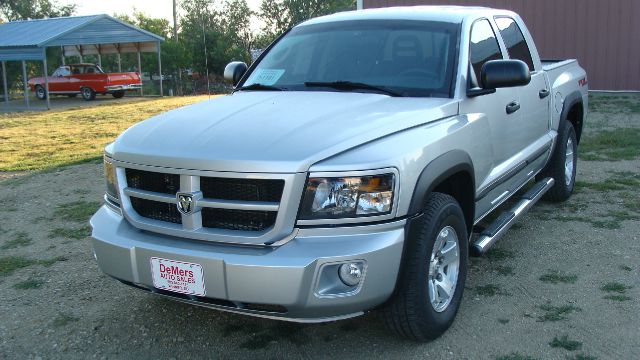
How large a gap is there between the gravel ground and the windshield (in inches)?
54.5

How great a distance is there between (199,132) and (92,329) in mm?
1395

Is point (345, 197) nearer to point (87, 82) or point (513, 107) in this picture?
point (513, 107)

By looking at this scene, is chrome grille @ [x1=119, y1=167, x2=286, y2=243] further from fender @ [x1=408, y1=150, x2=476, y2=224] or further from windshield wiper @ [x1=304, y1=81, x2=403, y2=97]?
windshield wiper @ [x1=304, y1=81, x2=403, y2=97]

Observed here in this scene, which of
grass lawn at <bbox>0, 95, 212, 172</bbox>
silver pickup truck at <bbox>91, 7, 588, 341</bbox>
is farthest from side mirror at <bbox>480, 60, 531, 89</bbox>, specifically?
grass lawn at <bbox>0, 95, 212, 172</bbox>

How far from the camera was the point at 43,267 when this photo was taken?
476 cm

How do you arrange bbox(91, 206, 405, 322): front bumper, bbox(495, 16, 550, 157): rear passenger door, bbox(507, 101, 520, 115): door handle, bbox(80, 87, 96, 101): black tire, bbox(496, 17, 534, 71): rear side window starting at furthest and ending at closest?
1. bbox(80, 87, 96, 101): black tire
2. bbox(496, 17, 534, 71): rear side window
3. bbox(495, 16, 550, 157): rear passenger door
4. bbox(507, 101, 520, 115): door handle
5. bbox(91, 206, 405, 322): front bumper

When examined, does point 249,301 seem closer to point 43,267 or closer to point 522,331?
point 522,331

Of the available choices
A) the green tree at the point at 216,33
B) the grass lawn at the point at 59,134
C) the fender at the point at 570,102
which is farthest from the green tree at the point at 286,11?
the fender at the point at 570,102

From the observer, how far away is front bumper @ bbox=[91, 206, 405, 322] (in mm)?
2740

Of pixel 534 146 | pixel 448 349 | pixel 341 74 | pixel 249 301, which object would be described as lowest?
pixel 448 349

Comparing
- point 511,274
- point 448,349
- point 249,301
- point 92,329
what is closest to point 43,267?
point 92,329

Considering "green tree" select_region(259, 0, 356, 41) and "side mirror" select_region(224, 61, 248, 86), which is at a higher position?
"green tree" select_region(259, 0, 356, 41)

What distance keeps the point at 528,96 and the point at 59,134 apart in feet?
36.0

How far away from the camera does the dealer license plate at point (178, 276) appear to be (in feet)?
9.50
